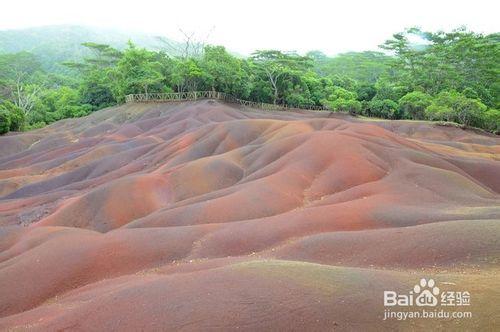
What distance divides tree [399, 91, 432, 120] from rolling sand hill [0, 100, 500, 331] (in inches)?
860

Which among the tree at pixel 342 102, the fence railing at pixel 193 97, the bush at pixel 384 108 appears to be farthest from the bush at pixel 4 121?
the bush at pixel 384 108

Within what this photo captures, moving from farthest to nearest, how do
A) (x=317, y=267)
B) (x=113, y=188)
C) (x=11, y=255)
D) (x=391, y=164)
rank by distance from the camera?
(x=113, y=188) → (x=391, y=164) → (x=11, y=255) → (x=317, y=267)

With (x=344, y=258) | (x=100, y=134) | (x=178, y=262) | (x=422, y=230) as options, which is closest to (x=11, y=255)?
(x=178, y=262)

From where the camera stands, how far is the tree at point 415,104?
198 ft

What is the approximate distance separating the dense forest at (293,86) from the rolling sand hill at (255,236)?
78.1ft

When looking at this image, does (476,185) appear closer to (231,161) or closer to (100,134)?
(231,161)

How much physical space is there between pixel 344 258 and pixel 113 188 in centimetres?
1775

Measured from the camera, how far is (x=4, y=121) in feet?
188

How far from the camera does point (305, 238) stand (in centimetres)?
1462

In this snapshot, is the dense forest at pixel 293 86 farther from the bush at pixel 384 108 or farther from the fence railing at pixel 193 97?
the fence railing at pixel 193 97

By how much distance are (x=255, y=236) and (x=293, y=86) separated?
180 ft

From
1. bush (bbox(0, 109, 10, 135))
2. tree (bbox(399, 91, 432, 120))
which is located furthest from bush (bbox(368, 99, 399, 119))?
bush (bbox(0, 109, 10, 135))

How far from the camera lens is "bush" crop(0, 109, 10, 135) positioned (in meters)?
57.1

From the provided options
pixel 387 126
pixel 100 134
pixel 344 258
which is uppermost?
pixel 344 258
